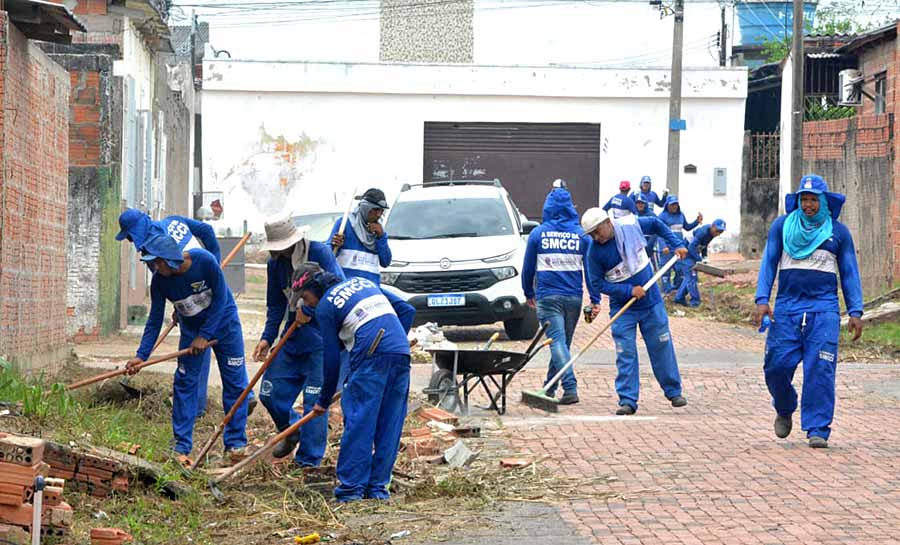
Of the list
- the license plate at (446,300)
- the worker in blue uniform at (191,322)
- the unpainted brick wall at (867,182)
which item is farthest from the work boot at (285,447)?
the unpainted brick wall at (867,182)

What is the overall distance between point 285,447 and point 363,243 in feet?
10.7

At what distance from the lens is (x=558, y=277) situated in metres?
13.0

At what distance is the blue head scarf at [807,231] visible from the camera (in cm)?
1028

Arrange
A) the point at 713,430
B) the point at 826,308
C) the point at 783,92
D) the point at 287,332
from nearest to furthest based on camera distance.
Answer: the point at 287,332
the point at 826,308
the point at 713,430
the point at 783,92

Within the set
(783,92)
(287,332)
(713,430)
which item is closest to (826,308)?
(713,430)

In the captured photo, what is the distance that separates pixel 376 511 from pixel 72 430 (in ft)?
7.34

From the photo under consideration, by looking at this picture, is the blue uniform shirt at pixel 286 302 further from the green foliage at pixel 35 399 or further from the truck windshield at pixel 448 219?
the truck windshield at pixel 448 219

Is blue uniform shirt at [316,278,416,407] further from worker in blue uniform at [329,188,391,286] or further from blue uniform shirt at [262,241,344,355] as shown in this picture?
worker in blue uniform at [329,188,391,286]

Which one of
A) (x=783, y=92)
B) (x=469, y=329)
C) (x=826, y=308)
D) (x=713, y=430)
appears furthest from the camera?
(x=783, y=92)

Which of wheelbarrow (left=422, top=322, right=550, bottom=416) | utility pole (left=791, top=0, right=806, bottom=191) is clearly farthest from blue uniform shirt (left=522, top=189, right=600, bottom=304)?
utility pole (left=791, top=0, right=806, bottom=191)

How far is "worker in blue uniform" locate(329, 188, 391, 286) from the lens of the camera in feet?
39.5

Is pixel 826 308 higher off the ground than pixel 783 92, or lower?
lower

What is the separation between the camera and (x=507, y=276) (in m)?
17.8

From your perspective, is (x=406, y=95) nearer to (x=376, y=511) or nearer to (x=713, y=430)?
(x=713, y=430)
